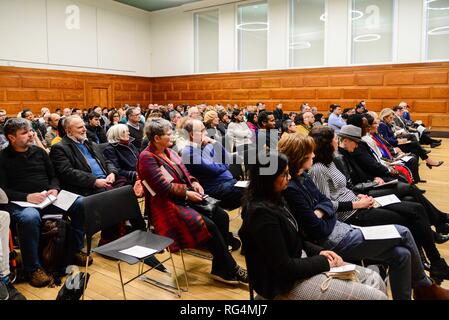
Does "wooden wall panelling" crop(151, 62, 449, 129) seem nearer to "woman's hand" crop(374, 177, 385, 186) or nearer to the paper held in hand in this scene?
"woman's hand" crop(374, 177, 385, 186)

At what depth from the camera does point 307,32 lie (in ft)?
47.1

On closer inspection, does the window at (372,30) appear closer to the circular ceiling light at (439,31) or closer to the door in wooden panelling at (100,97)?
the circular ceiling light at (439,31)

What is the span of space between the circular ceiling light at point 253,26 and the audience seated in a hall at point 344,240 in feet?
45.9

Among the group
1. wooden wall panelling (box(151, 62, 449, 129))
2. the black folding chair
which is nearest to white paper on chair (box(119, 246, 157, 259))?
the black folding chair

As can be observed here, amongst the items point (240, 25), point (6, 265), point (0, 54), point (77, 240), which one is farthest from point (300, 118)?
point (0, 54)

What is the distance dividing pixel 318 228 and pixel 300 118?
563 centimetres

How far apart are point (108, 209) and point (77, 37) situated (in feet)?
46.1

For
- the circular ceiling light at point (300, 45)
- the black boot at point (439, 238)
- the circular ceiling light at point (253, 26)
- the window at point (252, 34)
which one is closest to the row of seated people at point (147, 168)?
the black boot at point (439, 238)

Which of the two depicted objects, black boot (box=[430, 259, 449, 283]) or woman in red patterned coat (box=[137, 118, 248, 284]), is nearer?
black boot (box=[430, 259, 449, 283])

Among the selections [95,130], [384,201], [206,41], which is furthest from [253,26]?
[384,201]

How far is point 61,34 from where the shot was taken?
14.3 metres

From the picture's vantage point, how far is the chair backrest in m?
2.63

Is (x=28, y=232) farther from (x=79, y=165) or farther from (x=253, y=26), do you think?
(x=253, y=26)

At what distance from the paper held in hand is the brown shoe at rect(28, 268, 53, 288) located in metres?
0.53
